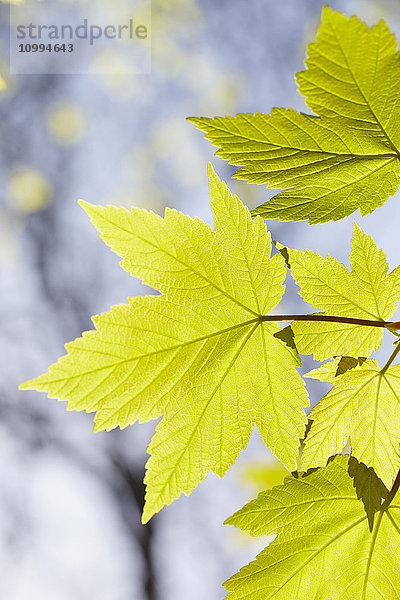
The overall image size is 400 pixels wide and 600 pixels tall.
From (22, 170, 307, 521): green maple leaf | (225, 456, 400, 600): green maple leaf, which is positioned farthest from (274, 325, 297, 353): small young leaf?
(225, 456, 400, 600): green maple leaf

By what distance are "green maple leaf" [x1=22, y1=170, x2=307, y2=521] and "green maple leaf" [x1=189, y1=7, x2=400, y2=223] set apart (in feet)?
0.11

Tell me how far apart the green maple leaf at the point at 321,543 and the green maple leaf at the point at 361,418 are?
2 cm

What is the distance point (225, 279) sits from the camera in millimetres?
416

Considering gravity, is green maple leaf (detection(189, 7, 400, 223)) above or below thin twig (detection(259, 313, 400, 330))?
above

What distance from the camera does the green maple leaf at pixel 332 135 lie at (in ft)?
0.96

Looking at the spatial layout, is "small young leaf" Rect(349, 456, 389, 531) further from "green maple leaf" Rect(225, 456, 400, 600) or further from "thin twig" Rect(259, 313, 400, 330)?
"thin twig" Rect(259, 313, 400, 330)

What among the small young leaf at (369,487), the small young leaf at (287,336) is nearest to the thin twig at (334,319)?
the small young leaf at (287,336)

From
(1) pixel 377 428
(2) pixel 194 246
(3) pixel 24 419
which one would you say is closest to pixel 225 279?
(2) pixel 194 246

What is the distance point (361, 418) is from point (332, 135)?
0.22 m

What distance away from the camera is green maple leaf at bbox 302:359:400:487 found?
401mm

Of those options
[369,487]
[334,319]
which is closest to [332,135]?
[334,319]

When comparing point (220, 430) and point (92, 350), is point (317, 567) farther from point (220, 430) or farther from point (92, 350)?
point (92, 350)

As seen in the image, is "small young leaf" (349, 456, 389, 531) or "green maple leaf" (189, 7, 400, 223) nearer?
"green maple leaf" (189, 7, 400, 223)

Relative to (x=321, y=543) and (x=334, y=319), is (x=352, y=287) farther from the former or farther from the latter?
(x=321, y=543)
